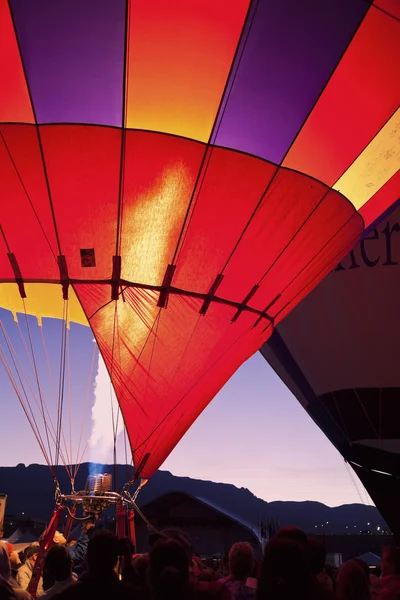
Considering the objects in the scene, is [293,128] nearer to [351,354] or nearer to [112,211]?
[112,211]

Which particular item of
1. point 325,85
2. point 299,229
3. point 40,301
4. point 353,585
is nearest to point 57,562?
point 353,585

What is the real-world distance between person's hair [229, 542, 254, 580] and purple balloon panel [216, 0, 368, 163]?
2.99m

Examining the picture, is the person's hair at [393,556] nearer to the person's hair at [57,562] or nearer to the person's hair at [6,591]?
the person's hair at [57,562]

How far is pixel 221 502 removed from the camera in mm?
83188

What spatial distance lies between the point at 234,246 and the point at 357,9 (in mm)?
1812

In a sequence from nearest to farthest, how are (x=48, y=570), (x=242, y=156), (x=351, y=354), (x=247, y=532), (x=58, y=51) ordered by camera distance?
(x=48, y=570)
(x=58, y=51)
(x=242, y=156)
(x=351, y=354)
(x=247, y=532)

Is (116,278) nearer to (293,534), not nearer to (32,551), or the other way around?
(32,551)

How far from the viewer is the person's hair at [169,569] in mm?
2092

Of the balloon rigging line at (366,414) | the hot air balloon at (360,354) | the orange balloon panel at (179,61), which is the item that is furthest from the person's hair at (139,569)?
the balloon rigging line at (366,414)

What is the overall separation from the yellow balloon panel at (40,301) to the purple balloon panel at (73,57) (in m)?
1.95

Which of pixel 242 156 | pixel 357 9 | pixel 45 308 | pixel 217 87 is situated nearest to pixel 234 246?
pixel 242 156

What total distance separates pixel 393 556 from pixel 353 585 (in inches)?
13.4

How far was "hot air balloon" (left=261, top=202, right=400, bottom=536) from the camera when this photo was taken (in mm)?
13195

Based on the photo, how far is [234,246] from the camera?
18.4 feet
